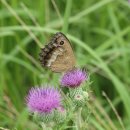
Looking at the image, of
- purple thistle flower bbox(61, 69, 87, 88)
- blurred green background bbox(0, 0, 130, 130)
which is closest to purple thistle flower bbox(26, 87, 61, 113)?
purple thistle flower bbox(61, 69, 87, 88)

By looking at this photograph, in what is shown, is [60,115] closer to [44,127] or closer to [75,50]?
[44,127]

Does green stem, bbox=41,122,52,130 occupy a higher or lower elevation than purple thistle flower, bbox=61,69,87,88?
lower

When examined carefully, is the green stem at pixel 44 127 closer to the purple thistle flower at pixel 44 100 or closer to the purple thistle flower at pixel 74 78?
the purple thistle flower at pixel 44 100

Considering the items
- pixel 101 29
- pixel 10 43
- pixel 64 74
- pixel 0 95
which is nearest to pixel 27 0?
pixel 10 43

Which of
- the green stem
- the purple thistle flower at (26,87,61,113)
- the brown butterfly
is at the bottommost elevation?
the green stem

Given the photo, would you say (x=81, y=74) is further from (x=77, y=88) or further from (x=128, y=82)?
(x=128, y=82)

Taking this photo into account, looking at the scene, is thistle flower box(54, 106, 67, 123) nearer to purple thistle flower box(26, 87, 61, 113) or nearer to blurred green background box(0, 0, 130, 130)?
purple thistle flower box(26, 87, 61, 113)

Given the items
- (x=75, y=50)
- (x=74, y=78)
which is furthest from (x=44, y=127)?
(x=75, y=50)
